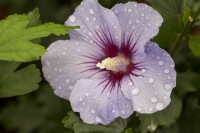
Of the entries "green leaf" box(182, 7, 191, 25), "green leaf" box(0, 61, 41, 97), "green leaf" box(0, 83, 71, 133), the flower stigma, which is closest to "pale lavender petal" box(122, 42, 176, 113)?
the flower stigma

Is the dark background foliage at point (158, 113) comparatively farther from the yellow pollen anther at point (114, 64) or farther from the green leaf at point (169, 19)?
the yellow pollen anther at point (114, 64)

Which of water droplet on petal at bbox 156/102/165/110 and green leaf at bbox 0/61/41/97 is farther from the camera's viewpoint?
green leaf at bbox 0/61/41/97

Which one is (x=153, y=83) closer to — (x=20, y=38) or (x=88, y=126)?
(x=88, y=126)

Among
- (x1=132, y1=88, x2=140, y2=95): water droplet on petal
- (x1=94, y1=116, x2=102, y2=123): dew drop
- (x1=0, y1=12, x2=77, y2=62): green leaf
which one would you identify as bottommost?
(x1=94, y1=116, x2=102, y2=123): dew drop

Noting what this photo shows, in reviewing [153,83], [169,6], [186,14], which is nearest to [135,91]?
[153,83]

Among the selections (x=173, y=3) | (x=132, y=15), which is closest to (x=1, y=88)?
(x=132, y=15)

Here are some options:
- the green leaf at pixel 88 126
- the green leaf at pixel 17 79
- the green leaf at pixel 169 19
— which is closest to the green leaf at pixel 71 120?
the green leaf at pixel 88 126

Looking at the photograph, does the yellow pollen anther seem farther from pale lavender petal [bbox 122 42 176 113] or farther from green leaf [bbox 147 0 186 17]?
green leaf [bbox 147 0 186 17]
